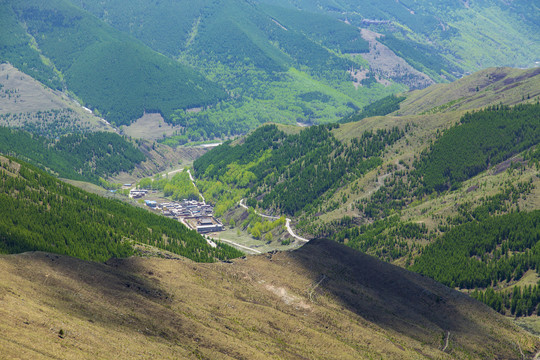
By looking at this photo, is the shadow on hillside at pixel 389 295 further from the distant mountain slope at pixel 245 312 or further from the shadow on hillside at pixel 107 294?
the shadow on hillside at pixel 107 294

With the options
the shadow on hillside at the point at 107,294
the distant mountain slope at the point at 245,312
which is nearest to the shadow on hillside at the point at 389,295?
the distant mountain slope at the point at 245,312

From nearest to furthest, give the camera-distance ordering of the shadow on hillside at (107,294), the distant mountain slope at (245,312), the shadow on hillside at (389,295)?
the distant mountain slope at (245,312), the shadow on hillside at (107,294), the shadow on hillside at (389,295)

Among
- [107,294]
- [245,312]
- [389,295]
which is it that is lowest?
[107,294]

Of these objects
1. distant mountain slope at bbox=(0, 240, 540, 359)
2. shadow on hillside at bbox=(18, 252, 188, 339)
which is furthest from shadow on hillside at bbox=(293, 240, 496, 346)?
shadow on hillside at bbox=(18, 252, 188, 339)

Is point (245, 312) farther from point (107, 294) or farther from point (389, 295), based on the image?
point (389, 295)

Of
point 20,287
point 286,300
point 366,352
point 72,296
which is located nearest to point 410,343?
point 366,352

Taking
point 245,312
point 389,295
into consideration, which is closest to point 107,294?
point 245,312

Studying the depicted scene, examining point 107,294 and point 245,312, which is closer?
point 107,294

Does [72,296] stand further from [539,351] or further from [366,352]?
[539,351]

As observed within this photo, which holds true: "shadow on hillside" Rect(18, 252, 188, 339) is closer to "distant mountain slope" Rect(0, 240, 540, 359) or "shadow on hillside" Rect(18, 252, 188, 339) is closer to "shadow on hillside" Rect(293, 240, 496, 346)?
"distant mountain slope" Rect(0, 240, 540, 359)
